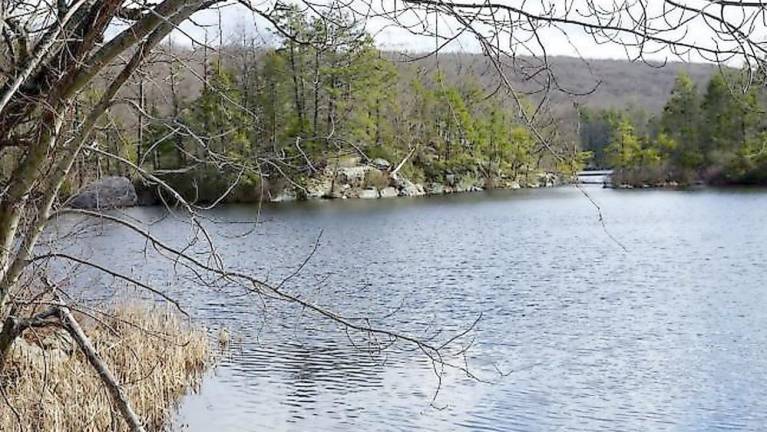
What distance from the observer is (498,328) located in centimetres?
1268

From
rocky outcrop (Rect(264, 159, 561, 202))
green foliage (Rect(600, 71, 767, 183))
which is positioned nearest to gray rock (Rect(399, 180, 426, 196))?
rocky outcrop (Rect(264, 159, 561, 202))

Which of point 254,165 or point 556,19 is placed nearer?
point 556,19

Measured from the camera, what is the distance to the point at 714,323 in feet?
41.4

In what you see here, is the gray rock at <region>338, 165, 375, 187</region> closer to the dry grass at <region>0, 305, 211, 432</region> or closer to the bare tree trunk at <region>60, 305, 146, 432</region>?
the dry grass at <region>0, 305, 211, 432</region>

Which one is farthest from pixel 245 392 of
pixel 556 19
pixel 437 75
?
pixel 556 19

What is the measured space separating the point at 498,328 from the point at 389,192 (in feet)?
110

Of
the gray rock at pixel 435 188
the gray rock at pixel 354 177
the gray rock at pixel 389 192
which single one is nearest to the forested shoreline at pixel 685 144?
the gray rock at pixel 435 188

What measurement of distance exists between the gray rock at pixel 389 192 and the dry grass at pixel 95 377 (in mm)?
34427

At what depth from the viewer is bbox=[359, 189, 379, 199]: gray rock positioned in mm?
43688

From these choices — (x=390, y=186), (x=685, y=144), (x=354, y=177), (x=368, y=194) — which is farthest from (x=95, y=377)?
(x=685, y=144)

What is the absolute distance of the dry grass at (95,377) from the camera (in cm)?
705

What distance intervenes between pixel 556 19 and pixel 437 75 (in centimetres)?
66

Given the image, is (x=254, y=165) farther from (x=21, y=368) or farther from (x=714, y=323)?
(x=714, y=323)

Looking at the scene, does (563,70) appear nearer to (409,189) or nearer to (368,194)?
(368,194)
